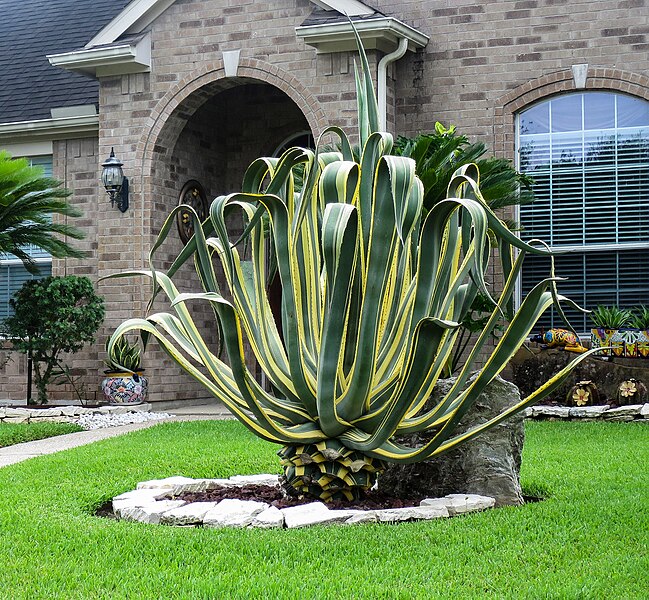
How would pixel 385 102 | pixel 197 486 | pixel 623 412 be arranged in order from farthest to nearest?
pixel 385 102 < pixel 623 412 < pixel 197 486

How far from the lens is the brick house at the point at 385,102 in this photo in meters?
12.5

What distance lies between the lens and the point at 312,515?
5730 mm

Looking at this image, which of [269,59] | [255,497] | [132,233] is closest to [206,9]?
[269,59]

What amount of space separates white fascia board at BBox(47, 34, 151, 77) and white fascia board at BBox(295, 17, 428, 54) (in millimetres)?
2320

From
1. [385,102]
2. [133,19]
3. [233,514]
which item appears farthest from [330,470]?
[133,19]

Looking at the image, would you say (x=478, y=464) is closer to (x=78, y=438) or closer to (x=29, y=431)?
(x=78, y=438)

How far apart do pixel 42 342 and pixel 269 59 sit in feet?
15.1

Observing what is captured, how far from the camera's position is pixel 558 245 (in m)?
12.9

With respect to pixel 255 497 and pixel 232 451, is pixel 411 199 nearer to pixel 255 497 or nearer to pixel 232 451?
pixel 255 497

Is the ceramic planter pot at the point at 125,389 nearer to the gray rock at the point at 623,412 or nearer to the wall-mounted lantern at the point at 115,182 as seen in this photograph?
the wall-mounted lantern at the point at 115,182

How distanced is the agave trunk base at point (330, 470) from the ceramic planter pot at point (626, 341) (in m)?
6.36

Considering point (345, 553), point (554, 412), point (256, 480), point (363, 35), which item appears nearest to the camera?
point (345, 553)

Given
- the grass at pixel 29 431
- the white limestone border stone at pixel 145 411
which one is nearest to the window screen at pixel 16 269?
the white limestone border stone at pixel 145 411

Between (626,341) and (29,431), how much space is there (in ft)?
22.1
